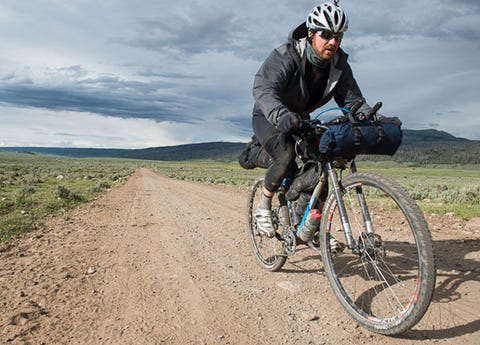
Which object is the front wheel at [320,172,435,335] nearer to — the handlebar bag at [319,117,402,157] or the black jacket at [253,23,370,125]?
the handlebar bag at [319,117,402,157]

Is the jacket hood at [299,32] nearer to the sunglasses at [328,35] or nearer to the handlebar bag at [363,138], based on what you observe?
the sunglasses at [328,35]

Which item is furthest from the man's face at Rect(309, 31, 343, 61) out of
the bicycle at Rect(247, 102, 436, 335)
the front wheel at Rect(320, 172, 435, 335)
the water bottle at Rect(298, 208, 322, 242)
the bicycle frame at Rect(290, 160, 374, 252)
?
the water bottle at Rect(298, 208, 322, 242)

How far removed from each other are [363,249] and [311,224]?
2.79 ft

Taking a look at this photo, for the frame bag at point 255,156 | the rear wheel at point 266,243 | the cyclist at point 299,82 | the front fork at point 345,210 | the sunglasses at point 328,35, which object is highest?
the sunglasses at point 328,35

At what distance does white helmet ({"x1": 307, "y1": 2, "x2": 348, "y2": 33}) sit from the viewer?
13.4ft

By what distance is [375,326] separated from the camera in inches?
126

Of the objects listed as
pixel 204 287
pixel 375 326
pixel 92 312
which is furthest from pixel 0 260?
pixel 375 326

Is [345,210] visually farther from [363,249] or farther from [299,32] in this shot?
[299,32]

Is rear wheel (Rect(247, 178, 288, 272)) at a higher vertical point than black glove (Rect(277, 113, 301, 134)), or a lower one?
lower

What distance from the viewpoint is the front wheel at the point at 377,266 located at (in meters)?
2.95

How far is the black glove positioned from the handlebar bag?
0.31m

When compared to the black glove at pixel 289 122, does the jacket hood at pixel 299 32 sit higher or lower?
higher

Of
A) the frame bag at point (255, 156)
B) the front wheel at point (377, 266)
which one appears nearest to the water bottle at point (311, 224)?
the front wheel at point (377, 266)

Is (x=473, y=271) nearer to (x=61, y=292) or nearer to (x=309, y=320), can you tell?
(x=309, y=320)
